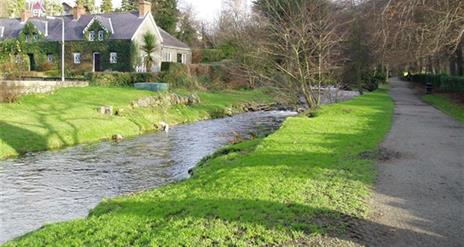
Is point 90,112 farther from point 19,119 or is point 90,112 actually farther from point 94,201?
point 94,201

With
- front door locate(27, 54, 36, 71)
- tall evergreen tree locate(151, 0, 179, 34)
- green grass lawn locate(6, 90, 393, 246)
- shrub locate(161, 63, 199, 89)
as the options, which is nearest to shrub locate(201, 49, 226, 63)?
tall evergreen tree locate(151, 0, 179, 34)

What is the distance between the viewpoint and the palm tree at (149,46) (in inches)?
1945

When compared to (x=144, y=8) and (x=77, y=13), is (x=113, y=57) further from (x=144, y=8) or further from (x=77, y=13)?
(x=77, y=13)

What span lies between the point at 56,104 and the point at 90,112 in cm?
223

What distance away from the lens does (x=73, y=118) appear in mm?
23781

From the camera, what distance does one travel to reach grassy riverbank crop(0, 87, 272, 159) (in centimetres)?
1994

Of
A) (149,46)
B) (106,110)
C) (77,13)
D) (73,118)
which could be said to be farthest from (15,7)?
(73,118)

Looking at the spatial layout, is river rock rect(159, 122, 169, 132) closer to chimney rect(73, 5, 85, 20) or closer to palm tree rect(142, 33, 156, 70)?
palm tree rect(142, 33, 156, 70)

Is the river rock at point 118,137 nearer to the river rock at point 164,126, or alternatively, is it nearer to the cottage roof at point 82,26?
the river rock at point 164,126

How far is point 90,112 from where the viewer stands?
83.3 feet

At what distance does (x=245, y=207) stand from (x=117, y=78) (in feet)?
108

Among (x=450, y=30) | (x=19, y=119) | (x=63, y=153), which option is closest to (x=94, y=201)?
(x=63, y=153)

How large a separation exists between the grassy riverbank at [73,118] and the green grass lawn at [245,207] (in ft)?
35.0

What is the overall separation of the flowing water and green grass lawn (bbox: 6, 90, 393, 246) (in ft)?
6.28
